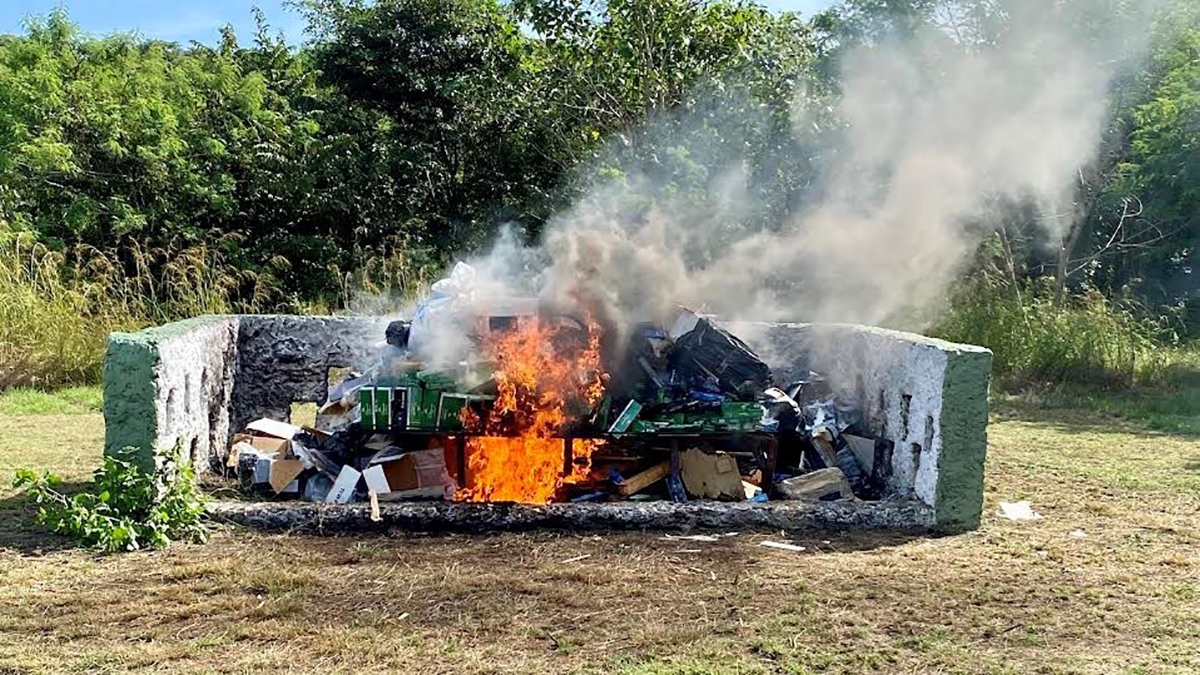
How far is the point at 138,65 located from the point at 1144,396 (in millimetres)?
17250

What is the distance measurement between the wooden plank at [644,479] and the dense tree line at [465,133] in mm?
7228

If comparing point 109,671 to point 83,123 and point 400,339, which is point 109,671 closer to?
point 400,339

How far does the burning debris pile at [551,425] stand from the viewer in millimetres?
6898

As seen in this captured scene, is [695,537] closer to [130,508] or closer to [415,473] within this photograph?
[415,473]

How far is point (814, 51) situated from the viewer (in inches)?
602

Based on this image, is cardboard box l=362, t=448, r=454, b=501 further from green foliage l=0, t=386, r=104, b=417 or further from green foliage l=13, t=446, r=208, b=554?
green foliage l=0, t=386, r=104, b=417

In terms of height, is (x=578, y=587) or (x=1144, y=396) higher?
(x=1144, y=396)

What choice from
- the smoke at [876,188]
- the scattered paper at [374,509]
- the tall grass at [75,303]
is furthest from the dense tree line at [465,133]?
the scattered paper at [374,509]

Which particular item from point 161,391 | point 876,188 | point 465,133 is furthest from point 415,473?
point 465,133

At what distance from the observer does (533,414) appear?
693 cm

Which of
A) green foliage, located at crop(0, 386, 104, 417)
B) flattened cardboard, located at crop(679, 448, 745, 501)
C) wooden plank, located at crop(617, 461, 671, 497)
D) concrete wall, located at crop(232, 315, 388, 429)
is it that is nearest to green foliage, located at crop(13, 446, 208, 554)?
concrete wall, located at crop(232, 315, 388, 429)

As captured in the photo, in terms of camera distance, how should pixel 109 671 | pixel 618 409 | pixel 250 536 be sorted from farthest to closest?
pixel 618 409
pixel 250 536
pixel 109 671

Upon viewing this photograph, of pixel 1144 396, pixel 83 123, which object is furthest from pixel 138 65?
pixel 1144 396

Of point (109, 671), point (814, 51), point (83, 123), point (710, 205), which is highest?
point (814, 51)
